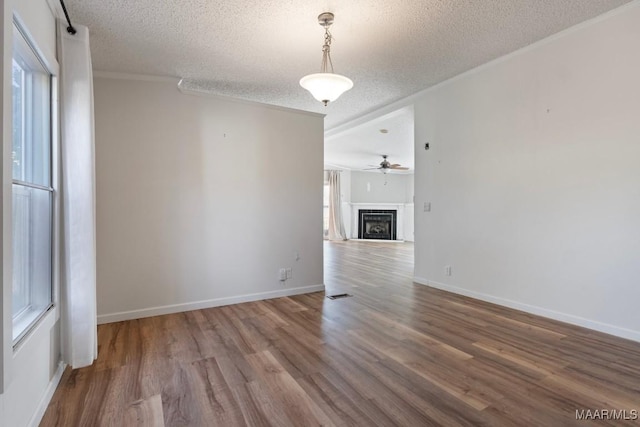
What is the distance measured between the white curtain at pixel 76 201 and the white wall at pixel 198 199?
1085 mm

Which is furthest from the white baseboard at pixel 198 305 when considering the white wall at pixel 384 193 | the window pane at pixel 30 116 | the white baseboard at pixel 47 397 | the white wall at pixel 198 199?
the white wall at pixel 384 193

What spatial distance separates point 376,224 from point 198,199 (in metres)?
8.16

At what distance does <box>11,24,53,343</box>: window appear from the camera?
1.66m

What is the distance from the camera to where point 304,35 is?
9.49 ft

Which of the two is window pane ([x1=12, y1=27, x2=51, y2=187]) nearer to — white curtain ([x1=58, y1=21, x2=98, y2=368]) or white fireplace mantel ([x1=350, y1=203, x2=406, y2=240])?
white curtain ([x1=58, y1=21, x2=98, y2=368])

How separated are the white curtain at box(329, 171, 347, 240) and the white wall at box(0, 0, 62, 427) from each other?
29.0 feet

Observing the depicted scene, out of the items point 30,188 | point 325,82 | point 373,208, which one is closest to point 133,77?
point 30,188

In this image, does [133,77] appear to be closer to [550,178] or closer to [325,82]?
[325,82]

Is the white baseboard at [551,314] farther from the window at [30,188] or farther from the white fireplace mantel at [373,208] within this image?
the white fireplace mantel at [373,208]

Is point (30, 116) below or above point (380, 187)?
below

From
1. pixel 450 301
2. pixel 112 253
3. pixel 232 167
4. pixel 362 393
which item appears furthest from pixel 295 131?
pixel 362 393

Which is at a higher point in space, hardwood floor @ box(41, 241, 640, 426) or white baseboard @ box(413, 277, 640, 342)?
white baseboard @ box(413, 277, 640, 342)

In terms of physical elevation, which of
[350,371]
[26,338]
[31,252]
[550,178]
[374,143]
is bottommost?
[350,371]

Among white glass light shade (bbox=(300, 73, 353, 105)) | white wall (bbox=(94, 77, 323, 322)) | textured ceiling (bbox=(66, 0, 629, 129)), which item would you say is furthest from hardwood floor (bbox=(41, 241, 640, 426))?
textured ceiling (bbox=(66, 0, 629, 129))
